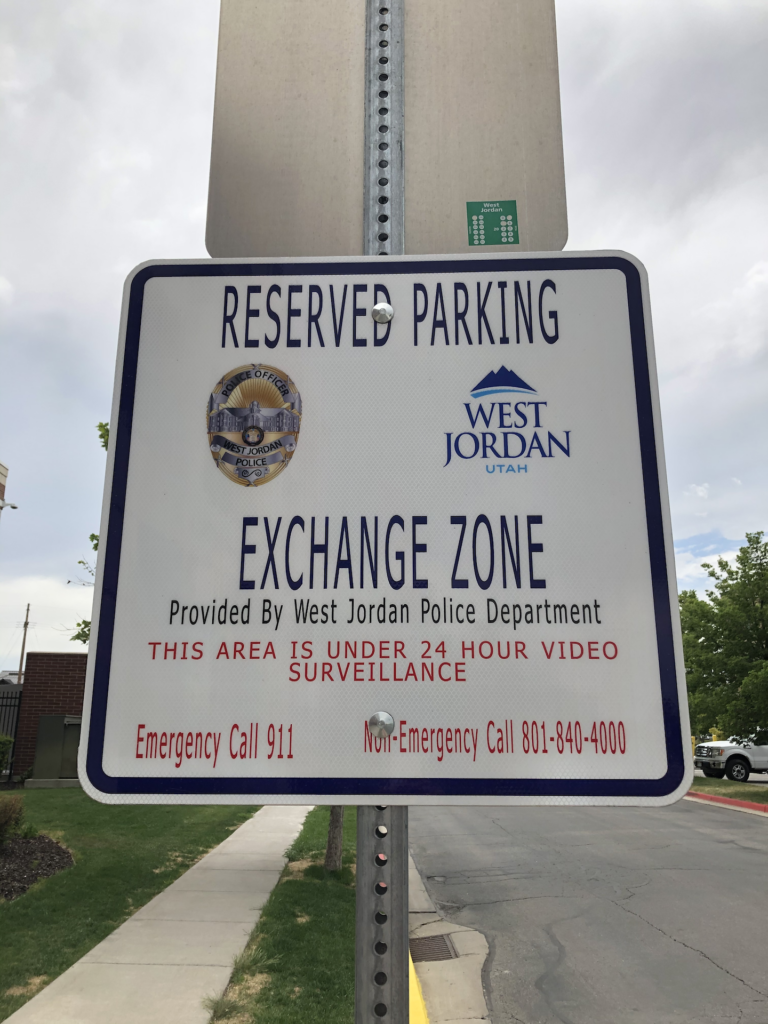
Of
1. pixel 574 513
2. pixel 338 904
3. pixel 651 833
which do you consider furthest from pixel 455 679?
pixel 651 833

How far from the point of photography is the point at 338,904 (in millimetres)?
6727

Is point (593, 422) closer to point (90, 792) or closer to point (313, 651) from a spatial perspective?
point (313, 651)

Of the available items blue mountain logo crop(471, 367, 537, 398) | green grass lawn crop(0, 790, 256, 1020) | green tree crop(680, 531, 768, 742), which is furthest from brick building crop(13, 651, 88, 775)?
blue mountain logo crop(471, 367, 537, 398)

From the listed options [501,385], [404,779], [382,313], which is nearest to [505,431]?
[501,385]

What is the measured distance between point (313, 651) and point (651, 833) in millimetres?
13608

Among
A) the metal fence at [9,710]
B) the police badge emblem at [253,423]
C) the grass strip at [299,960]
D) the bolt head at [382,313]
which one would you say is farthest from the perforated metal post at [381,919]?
the metal fence at [9,710]

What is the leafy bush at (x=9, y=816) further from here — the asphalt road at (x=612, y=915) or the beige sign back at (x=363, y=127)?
the beige sign back at (x=363, y=127)

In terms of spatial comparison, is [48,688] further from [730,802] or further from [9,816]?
[730,802]

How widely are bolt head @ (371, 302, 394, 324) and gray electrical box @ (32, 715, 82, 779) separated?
15.7 m

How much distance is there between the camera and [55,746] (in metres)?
15.0

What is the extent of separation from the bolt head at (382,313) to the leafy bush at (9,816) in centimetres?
814

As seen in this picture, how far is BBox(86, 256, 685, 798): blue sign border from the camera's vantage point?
1013 mm

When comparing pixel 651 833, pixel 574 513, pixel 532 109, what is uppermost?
pixel 532 109

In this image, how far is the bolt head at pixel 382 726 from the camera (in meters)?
1.03
